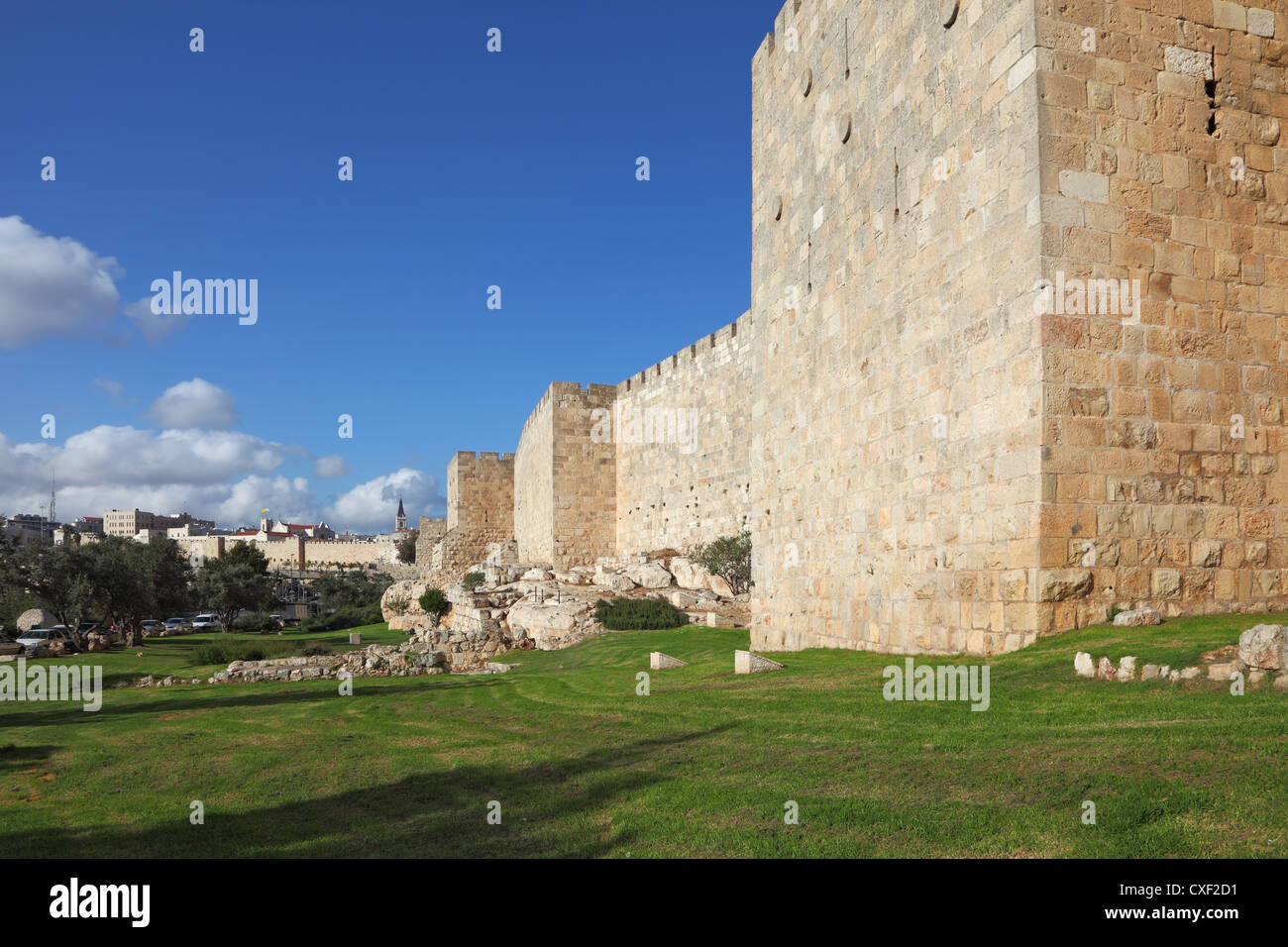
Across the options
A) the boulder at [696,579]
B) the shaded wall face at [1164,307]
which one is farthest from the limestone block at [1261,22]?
the boulder at [696,579]

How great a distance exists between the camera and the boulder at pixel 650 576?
26969mm

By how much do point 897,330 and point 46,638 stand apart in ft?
101

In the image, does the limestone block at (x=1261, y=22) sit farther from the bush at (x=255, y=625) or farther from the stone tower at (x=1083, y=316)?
the bush at (x=255, y=625)

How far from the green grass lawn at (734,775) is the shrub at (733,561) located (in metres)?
15.7

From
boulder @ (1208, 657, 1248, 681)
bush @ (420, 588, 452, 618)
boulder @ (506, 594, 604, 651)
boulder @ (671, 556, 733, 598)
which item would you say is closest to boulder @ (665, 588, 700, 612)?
boulder @ (671, 556, 733, 598)

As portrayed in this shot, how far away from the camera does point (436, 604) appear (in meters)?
32.7

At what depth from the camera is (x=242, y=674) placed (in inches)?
682

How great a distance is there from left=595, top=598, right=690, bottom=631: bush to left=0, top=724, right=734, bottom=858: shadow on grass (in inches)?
591

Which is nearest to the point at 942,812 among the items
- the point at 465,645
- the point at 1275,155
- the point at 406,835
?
the point at 406,835

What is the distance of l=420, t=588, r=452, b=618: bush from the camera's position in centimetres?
3259

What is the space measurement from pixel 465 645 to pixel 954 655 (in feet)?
51.4

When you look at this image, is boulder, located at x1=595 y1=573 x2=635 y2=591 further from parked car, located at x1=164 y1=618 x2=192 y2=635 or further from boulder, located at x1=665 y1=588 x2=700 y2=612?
parked car, located at x1=164 y1=618 x2=192 y2=635

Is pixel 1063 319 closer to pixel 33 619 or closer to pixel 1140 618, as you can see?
pixel 1140 618

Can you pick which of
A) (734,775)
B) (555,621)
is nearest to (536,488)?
(555,621)
